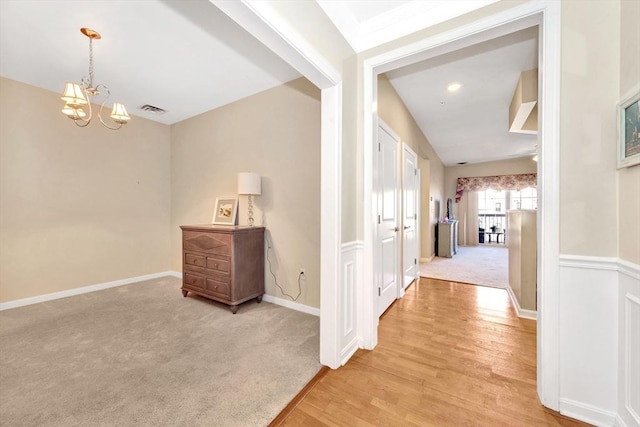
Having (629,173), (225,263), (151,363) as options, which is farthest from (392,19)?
(151,363)

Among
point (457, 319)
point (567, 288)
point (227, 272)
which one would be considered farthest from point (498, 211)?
point (227, 272)

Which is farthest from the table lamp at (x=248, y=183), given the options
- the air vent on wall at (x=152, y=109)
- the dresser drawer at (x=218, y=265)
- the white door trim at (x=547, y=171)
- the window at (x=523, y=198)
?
the window at (x=523, y=198)

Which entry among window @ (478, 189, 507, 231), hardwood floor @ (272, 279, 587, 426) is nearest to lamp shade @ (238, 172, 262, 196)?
hardwood floor @ (272, 279, 587, 426)

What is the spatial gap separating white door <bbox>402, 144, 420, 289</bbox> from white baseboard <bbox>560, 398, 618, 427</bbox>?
80.8 inches

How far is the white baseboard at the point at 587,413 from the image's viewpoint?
4.27 feet

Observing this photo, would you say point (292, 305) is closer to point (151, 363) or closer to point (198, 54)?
point (151, 363)

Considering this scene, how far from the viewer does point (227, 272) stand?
109 inches

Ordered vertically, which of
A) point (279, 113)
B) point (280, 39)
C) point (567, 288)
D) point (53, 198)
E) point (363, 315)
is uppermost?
point (279, 113)

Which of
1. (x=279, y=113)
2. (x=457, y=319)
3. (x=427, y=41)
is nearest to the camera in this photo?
(x=427, y=41)

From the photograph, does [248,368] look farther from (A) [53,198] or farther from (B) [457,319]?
(A) [53,198]

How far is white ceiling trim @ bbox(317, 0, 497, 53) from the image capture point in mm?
1658

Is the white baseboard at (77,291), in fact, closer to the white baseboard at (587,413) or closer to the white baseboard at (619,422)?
the white baseboard at (587,413)

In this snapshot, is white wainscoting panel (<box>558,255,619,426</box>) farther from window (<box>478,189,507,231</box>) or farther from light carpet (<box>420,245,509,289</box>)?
window (<box>478,189,507,231</box>)

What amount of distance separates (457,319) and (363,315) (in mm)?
1262
